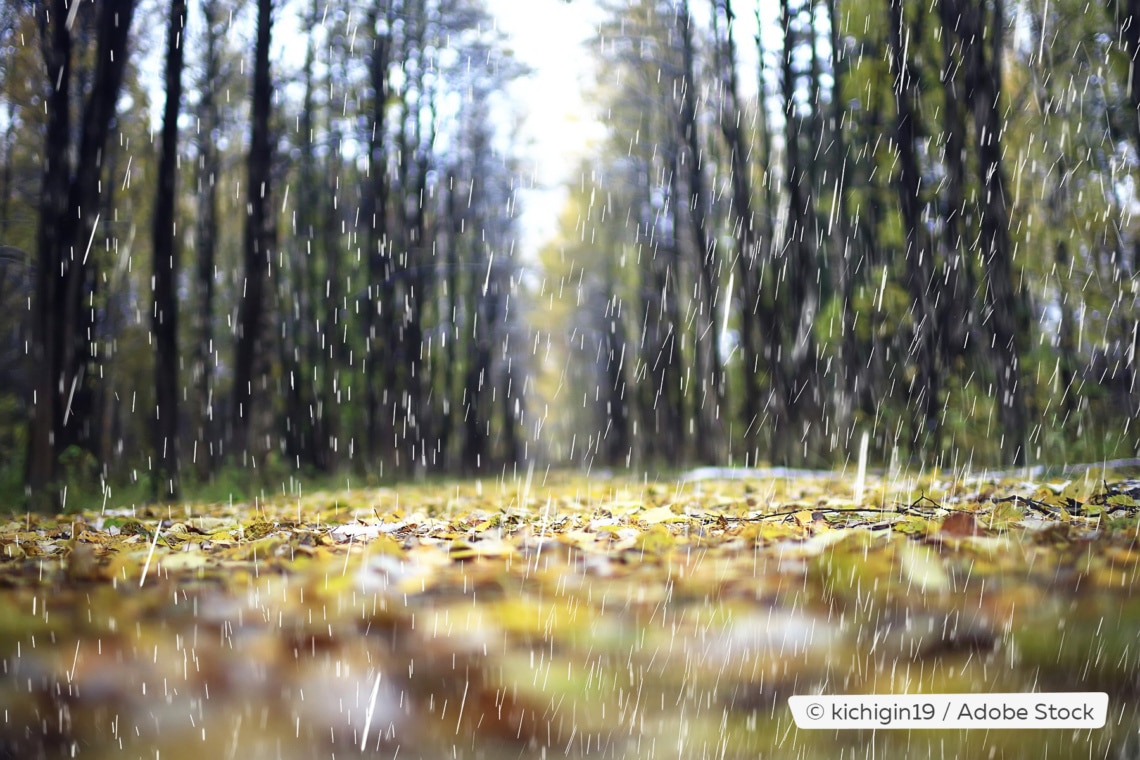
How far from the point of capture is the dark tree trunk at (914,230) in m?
6.36

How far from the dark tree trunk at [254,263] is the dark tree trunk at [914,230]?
577 centimetres

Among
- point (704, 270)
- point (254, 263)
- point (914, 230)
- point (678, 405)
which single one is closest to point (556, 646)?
point (914, 230)

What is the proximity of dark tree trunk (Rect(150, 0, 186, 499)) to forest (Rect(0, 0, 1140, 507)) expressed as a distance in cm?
3

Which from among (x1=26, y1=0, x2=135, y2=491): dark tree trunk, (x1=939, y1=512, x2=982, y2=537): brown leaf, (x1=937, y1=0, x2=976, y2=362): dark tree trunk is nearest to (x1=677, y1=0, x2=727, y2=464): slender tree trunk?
(x1=937, y1=0, x2=976, y2=362): dark tree trunk

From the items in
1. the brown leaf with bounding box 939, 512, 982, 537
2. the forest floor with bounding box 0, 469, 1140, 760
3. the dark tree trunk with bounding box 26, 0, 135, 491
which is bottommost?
the forest floor with bounding box 0, 469, 1140, 760

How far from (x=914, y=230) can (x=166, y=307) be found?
708 cm

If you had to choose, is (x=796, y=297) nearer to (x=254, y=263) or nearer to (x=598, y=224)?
(x=254, y=263)

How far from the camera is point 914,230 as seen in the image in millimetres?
7574

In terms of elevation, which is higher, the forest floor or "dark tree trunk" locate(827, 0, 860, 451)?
"dark tree trunk" locate(827, 0, 860, 451)

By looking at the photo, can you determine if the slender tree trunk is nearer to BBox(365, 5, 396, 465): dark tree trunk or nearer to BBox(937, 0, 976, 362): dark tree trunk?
BBox(937, 0, 976, 362): dark tree trunk

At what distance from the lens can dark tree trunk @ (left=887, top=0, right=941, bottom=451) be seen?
250 inches

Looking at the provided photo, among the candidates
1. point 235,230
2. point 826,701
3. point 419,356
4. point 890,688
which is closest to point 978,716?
point 890,688

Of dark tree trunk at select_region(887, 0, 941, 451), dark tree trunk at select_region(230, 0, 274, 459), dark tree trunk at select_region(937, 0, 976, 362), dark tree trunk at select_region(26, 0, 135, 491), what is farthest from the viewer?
dark tree trunk at select_region(230, 0, 274, 459)

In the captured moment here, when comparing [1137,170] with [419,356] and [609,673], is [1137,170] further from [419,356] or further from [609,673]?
[419,356]
